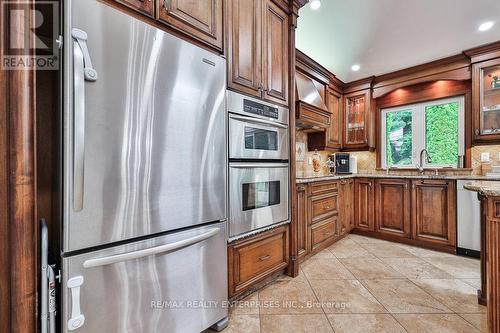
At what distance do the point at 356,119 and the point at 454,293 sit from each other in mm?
2774

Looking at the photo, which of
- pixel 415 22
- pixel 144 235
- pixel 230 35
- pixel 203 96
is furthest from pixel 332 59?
pixel 144 235

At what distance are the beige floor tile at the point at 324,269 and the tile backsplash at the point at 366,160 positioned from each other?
1213 millimetres

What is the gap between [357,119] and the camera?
388 cm

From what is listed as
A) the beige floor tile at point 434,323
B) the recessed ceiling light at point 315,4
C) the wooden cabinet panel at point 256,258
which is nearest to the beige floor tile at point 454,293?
the beige floor tile at point 434,323

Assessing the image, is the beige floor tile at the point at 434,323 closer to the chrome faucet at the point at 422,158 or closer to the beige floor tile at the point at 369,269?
the beige floor tile at the point at 369,269

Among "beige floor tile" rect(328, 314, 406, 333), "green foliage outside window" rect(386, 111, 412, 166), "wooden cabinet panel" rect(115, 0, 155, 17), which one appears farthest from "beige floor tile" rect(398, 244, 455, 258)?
"wooden cabinet panel" rect(115, 0, 155, 17)

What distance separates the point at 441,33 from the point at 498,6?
0.46m

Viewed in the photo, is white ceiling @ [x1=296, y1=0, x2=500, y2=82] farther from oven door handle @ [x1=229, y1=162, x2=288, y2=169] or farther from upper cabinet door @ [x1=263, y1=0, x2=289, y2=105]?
oven door handle @ [x1=229, y1=162, x2=288, y2=169]

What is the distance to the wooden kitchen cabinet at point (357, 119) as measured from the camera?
3.76 meters

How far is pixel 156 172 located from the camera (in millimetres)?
1096

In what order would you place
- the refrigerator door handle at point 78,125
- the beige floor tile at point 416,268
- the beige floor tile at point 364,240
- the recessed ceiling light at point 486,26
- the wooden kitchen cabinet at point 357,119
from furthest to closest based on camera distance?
the wooden kitchen cabinet at point 357,119, the beige floor tile at point 364,240, the recessed ceiling light at point 486,26, the beige floor tile at point 416,268, the refrigerator door handle at point 78,125

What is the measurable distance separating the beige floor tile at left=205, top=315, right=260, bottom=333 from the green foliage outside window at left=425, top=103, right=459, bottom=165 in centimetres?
348

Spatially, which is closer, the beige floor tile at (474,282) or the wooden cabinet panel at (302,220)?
the beige floor tile at (474,282)

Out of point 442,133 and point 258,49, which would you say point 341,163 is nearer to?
point 442,133
